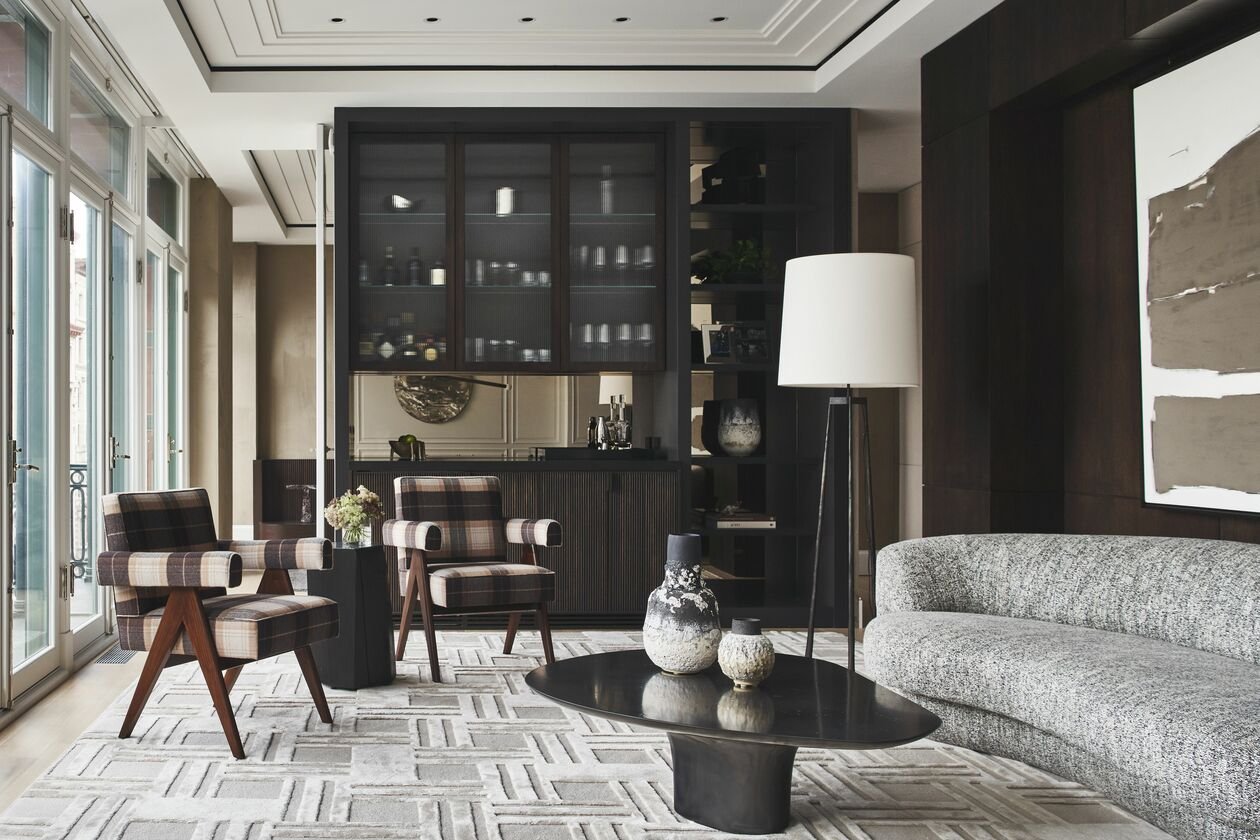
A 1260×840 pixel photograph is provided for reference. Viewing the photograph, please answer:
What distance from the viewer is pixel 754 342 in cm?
585

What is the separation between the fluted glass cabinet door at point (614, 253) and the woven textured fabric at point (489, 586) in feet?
5.33

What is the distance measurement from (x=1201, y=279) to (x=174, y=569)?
Result: 3342 mm

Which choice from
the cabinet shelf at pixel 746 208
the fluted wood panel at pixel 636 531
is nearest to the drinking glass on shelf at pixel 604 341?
the fluted wood panel at pixel 636 531

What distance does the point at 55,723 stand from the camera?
3723 mm

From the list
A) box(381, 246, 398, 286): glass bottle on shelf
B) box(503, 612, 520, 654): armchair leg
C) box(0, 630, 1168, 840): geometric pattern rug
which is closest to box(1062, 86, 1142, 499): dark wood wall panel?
box(0, 630, 1168, 840): geometric pattern rug

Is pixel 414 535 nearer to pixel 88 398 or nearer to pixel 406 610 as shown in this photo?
pixel 406 610

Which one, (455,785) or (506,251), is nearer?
(455,785)

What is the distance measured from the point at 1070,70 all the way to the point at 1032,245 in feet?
2.40

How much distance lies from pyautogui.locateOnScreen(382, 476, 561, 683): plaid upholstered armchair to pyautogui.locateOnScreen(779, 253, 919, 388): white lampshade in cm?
137

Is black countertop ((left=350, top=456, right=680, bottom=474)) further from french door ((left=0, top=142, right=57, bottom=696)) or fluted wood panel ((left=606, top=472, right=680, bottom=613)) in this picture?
french door ((left=0, top=142, right=57, bottom=696))

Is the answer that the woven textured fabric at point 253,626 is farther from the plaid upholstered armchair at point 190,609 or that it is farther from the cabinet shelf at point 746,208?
the cabinet shelf at point 746,208

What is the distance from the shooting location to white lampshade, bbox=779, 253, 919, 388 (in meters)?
3.94

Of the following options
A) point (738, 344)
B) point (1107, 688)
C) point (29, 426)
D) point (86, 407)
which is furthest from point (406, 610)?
point (1107, 688)

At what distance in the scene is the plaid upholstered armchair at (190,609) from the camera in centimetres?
328
